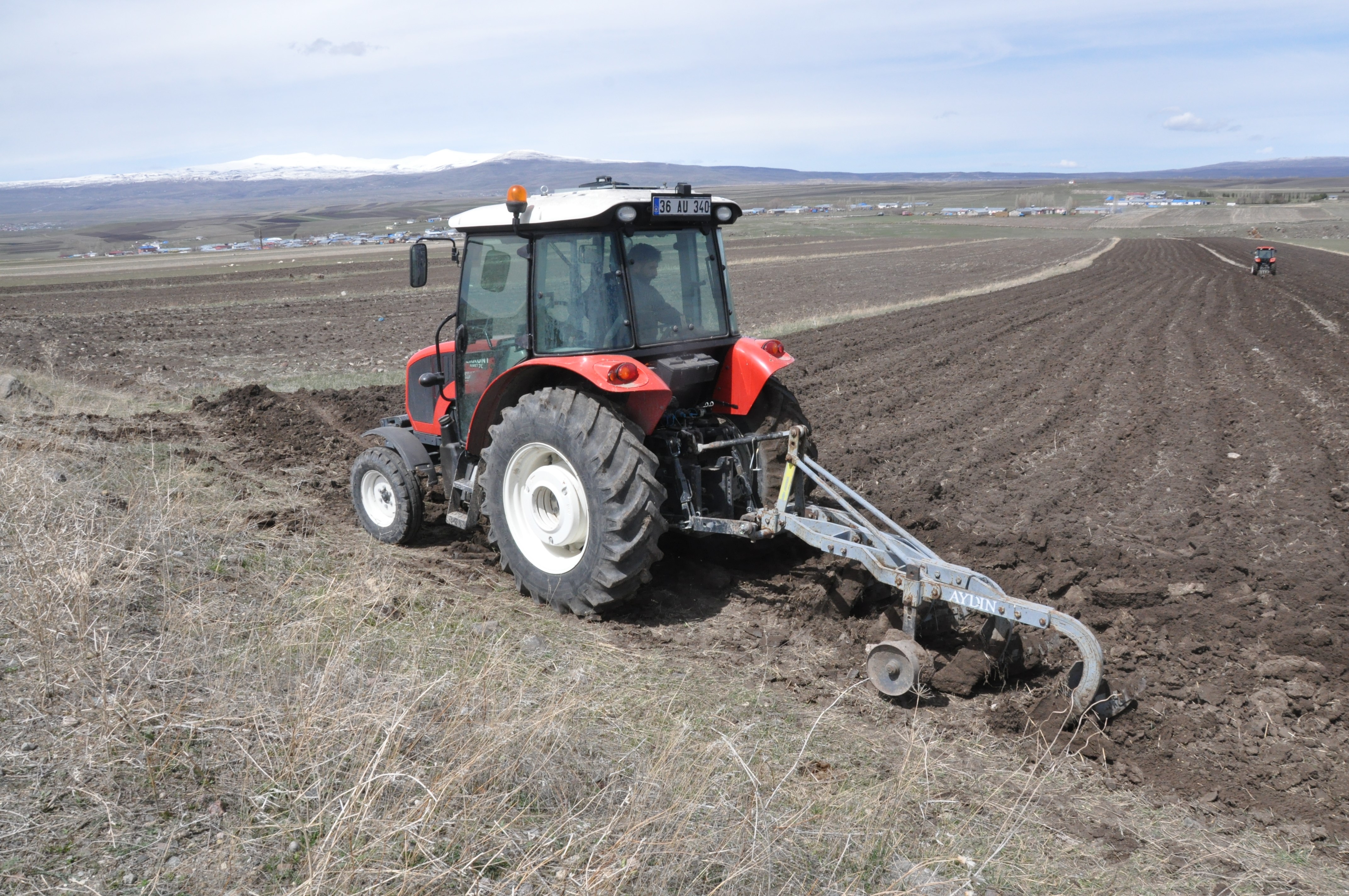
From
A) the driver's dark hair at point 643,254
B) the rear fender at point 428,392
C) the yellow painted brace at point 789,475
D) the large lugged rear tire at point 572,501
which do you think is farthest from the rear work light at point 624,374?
the rear fender at point 428,392

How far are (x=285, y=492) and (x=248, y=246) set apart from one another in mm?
90940

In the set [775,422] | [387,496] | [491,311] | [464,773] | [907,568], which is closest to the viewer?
[464,773]

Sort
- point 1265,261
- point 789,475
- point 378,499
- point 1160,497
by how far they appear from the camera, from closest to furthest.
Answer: point 789,475 < point 378,499 < point 1160,497 < point 1265,261

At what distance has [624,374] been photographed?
200 inches

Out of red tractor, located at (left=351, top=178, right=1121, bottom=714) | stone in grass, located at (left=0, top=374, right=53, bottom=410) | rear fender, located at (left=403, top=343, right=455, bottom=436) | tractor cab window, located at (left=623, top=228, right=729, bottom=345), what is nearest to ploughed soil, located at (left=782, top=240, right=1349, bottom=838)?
red tractor, located at (left=351, top=178, right=1121, bottom=714)

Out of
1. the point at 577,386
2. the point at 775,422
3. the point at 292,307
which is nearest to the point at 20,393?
the point at 577,386

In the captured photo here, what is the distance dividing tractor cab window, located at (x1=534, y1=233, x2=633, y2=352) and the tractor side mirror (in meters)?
0.77

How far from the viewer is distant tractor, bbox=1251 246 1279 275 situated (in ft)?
99.0

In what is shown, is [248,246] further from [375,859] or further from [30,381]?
[375,859]

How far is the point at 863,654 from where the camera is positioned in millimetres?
5020

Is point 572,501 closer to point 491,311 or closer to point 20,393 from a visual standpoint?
point 491,311

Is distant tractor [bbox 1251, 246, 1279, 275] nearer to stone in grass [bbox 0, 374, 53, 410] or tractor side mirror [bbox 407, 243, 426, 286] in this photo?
tractor side mirror [bbox 407, 243, 426, 286]

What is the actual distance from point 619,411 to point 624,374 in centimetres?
26

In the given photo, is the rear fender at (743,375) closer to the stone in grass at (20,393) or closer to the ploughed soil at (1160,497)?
the ploughed soil at (1160,497)
